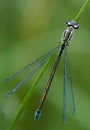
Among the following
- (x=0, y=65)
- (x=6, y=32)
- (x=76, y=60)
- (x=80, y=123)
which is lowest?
(x=80, y=123)

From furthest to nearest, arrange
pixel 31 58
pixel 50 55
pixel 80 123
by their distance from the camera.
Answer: pixel 31 58 → pixel 80 123 → pixel 50 55

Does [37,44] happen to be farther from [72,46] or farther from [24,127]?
[24,127]

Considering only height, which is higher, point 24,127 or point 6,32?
point 6,32

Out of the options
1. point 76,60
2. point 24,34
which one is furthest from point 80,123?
point 24,34

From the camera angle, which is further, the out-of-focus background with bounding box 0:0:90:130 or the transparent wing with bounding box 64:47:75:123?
the out-of-focus background with bounding box 0:0:90:130

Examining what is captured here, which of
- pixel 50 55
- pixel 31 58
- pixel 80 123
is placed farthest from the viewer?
pixel 31 58

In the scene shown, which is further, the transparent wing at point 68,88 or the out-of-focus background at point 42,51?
the out-of-focus background at point 42,51

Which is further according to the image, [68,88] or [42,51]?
[42,51]

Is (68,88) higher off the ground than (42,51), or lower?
lower
